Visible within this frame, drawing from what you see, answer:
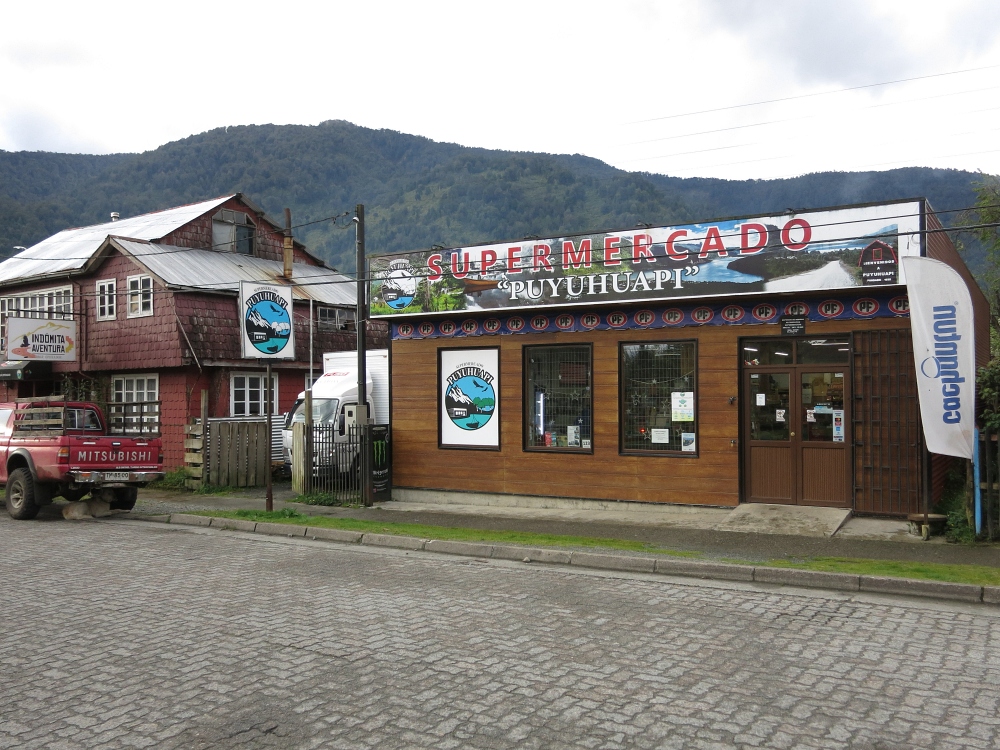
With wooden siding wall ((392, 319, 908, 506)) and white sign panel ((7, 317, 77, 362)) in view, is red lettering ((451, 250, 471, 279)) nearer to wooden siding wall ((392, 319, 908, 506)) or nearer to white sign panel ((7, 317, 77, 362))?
wooden siding wall ((392, 319, 908, 506))

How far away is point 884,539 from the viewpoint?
1142 centimetres

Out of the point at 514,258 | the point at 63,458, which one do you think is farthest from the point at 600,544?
the point at 63,458

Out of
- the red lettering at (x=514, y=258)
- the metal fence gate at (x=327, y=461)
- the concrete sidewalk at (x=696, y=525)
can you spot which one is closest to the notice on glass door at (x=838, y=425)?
the concrete sidewalk at (x=696, y=525)

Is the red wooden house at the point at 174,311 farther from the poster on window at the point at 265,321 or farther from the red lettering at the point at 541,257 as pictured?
the red lettering at the point at 541,257

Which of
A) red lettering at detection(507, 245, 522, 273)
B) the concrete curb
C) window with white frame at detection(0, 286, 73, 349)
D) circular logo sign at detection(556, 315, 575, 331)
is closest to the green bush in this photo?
the concrete curb

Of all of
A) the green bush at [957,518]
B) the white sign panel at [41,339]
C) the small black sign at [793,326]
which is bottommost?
the green bush at [957,518]

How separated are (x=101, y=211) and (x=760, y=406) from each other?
229ft

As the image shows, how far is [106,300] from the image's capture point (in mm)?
25984

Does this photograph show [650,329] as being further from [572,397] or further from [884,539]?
A: [884,539]

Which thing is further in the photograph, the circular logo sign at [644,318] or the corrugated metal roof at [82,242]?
the corrugated metal roof at [82,242]

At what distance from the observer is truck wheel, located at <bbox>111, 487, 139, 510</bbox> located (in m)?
16.6

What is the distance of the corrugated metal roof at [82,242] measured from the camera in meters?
28.3

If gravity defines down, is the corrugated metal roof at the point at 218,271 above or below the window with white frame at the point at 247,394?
above

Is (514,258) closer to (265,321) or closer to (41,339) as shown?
(265,321)
